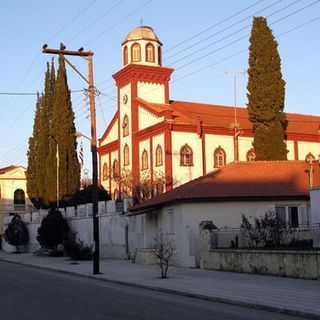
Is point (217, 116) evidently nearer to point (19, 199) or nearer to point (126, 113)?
point (126, 113)

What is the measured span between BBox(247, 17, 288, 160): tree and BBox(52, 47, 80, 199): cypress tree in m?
18.1

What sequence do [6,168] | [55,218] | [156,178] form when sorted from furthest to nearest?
[6,168], [156,178], [55,218]

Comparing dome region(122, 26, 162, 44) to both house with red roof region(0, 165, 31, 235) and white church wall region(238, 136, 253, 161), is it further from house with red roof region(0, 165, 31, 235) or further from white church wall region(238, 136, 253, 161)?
house with red roof region(0, 165, 31, 235)

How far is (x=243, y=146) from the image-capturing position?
59.6 meters

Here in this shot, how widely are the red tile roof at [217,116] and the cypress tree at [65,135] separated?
7.86 m

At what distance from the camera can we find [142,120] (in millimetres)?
60250

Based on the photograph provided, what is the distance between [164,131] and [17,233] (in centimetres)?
1657

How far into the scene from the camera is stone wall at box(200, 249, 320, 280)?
19.2 meters

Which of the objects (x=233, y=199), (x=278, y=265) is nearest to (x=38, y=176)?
(x=233, y=199)

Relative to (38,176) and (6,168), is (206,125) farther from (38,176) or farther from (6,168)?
(6,168)

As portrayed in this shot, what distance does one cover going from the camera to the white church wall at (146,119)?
5757 centimetres

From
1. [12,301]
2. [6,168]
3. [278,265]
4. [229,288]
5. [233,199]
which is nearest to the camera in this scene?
[12,301]

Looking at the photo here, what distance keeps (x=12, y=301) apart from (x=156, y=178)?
129ft

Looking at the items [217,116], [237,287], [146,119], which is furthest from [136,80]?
[237,287]
